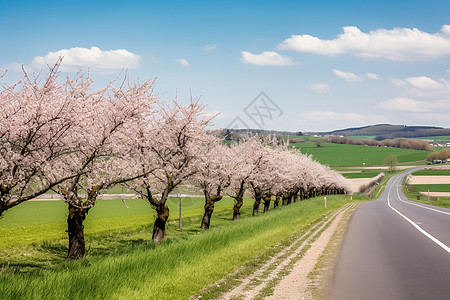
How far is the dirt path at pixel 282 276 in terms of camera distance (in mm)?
8828

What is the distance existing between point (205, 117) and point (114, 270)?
41.8ft

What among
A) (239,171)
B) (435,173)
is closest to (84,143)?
(239,171)

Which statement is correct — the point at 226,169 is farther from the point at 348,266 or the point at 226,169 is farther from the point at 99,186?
the point at 348,266

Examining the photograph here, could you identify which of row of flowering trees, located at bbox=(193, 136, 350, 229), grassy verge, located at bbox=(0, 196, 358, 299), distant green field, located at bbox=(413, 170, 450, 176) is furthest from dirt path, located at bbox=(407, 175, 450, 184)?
grassy verge, located at bbox=(0, 196, 358, 299)

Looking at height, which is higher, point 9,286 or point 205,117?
point 205,117

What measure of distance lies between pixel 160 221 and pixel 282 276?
9.53m

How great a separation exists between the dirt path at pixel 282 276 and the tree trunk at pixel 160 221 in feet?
19.8

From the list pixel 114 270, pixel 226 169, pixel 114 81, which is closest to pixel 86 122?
pixel 114 81

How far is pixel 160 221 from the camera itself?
18969 mm

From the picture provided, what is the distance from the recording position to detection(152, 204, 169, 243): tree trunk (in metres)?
18.8

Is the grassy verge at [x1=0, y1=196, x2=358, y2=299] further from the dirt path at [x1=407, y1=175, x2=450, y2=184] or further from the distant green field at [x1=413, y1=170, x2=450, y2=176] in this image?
the distant green field at [x1=413, y1=170, x2=450, y2=176]

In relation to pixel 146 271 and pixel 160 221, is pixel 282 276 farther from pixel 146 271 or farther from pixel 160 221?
pixel 160 221

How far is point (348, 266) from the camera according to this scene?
11.7 m

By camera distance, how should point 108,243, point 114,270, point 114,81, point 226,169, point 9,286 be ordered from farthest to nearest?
point 226,169 → point 108,243 → point 114,81 → point 114,270 → point 9,286
